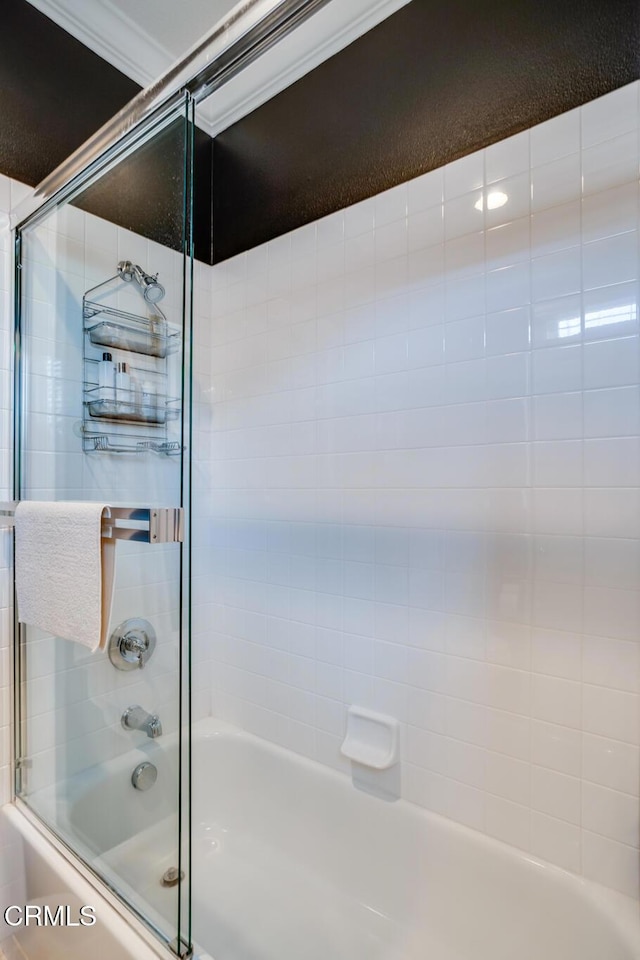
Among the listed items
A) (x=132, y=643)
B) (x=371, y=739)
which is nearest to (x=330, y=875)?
(x=371, y=739)

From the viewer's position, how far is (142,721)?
3.71 feet

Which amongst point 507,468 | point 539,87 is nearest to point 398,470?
point 507,468

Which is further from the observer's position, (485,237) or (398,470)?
(398,470)

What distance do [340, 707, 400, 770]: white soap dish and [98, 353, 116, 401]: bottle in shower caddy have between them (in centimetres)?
118

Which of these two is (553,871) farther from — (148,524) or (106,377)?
(106,377)

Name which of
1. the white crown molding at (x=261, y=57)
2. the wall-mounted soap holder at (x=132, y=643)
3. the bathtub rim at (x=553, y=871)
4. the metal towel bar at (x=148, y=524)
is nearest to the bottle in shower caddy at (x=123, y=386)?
the metal towel bar at (x=148, y=524)

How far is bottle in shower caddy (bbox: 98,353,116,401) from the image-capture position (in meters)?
1.33

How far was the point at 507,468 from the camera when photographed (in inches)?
48.9

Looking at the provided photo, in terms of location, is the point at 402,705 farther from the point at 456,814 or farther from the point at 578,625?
the point at 578,625

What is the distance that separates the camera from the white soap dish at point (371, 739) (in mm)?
1415

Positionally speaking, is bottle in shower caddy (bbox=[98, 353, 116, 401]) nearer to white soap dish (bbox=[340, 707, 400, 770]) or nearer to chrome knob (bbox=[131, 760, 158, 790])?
chrome knob (bbox=[131, 760, 158, 790])

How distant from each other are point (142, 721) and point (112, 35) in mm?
2114

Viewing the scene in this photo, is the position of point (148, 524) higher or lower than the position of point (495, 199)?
lower

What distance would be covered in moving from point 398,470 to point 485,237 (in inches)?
26.1
